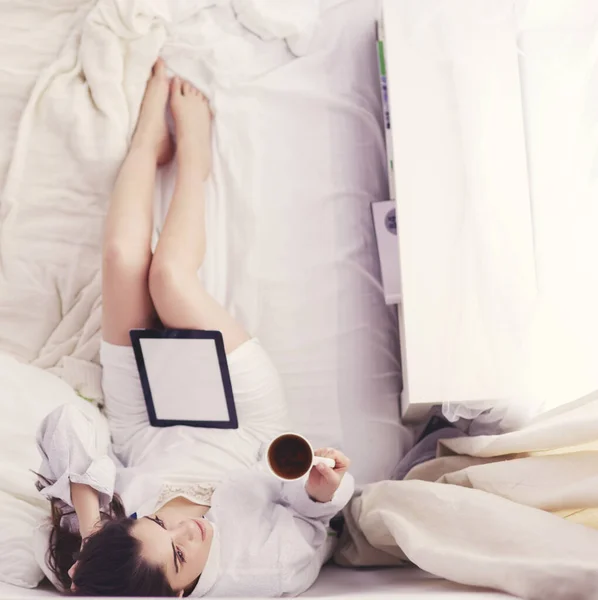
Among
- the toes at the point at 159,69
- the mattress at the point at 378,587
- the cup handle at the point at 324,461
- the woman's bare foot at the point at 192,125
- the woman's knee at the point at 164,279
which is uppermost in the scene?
the toes at the point at 159,69

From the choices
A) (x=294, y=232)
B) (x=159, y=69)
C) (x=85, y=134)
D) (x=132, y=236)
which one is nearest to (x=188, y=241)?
(x=132, y=236)

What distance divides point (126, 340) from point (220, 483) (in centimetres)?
33

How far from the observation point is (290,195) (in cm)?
139

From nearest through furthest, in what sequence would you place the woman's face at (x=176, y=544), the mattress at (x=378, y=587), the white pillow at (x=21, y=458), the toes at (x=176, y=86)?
the mattress at (x=378, y=587), the woman's face at (x=176, y=544), the white pillow at (x=21, y=458), the toes at (x=176, y=86)

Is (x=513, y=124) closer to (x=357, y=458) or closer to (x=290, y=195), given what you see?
(x=290, y=195)

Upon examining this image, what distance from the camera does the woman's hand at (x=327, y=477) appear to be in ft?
3.34

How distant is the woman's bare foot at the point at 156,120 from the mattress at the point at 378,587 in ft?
2.95

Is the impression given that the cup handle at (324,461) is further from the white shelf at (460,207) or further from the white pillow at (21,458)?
the white pillow at (21,458)

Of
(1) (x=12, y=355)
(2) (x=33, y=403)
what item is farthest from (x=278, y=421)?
(1) (x=12, y=355)

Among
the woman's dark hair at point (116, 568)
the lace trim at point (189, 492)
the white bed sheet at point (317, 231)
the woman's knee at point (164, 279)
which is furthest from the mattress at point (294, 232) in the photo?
the woman's dark hair at point (116, 568)

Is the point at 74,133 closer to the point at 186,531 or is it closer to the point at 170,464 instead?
the point at 170,464

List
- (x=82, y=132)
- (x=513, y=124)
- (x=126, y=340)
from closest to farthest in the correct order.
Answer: (x=513, y=124)
(x=126, y=340)
(x=82, y=132)

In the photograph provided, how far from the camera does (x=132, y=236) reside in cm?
123

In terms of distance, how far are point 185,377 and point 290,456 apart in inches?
13.3
